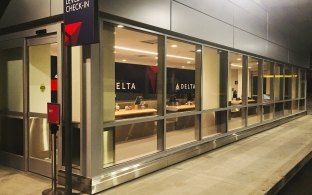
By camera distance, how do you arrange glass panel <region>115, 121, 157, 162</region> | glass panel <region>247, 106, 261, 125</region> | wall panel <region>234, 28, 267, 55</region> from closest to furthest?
glass panel <region>115, 121, 157, 162</region> → wall panel <region>234, 28, 267, 55</region> → glass panel <region>247, 106, 261, 125</region>

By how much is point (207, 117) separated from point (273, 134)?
3230 mm

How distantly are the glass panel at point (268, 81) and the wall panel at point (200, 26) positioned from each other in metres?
3.97

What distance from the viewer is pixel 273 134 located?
9727mm

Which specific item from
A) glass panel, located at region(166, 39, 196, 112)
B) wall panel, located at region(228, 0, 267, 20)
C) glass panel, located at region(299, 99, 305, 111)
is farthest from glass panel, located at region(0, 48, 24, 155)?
glass panel, located at region(299, 99, 305, 111)

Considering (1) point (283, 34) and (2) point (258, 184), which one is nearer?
(2) point (258, 184)

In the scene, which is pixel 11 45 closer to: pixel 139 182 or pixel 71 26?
pixel 71 26

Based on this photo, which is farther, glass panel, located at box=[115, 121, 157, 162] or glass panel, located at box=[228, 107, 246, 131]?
glass panel, located at box=[228, 107, 246, 131]

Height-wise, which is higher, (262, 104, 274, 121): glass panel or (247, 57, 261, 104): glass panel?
(247, 57, 261, 104): glass panel

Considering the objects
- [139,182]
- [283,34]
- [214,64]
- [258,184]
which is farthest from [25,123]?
[283,34]

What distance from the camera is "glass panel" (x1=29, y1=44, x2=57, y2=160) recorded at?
5215 millimetres

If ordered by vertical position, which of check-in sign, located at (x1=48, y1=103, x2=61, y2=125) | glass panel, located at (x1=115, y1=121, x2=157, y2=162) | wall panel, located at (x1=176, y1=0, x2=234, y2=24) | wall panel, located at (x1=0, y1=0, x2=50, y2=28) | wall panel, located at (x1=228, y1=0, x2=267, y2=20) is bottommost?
glass panel, located at (x1=115, y1=121, x2=157, y2=162)

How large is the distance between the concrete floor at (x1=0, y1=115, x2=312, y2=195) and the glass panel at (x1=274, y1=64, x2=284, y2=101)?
530cm

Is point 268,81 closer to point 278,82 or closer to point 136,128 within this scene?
point 278,82

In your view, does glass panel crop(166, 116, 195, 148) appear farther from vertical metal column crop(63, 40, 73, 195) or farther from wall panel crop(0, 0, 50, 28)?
wall panel crop(0, 0, 50, 28)
